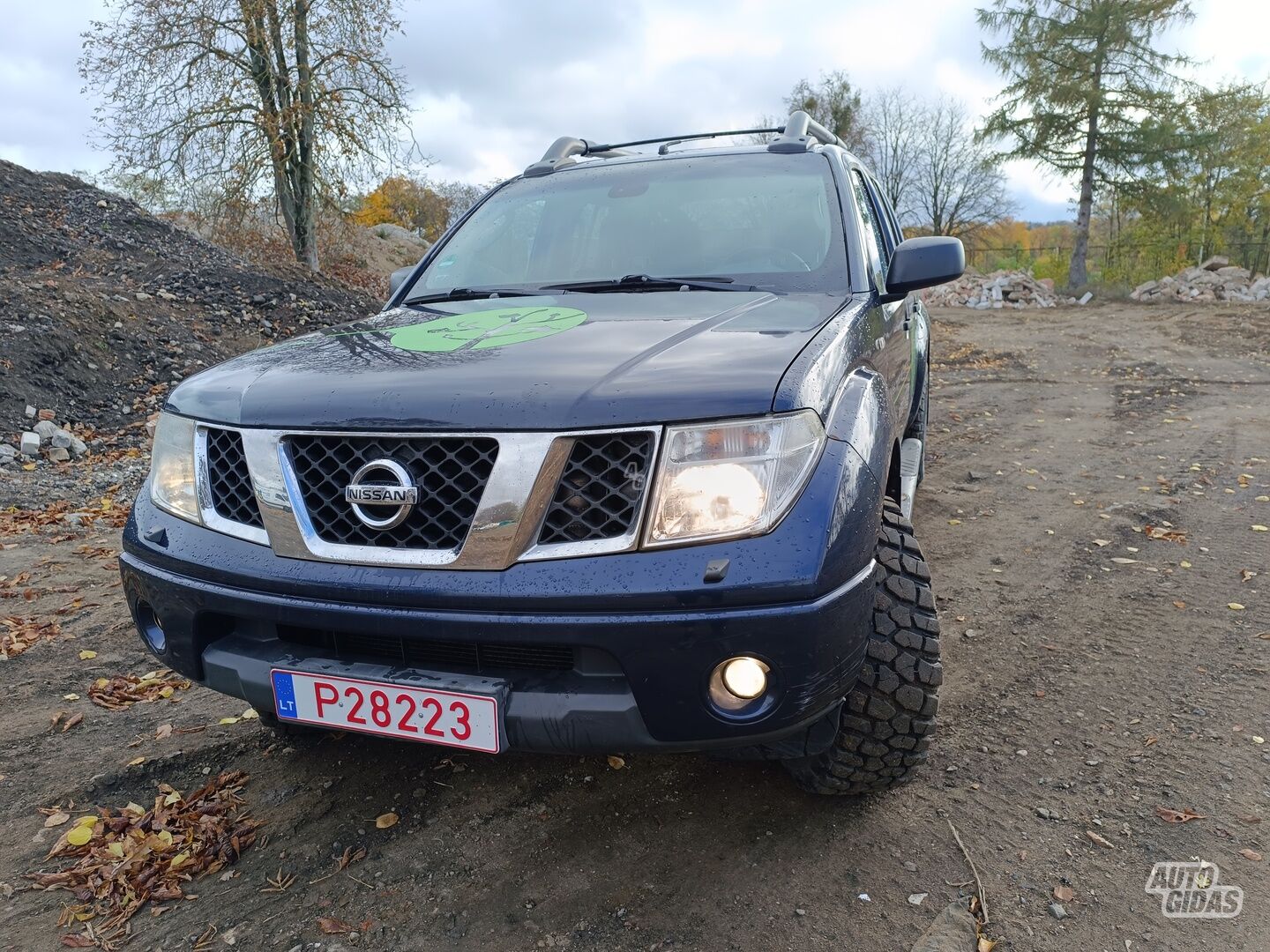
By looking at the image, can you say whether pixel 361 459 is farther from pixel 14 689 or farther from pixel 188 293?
pixel 188 293

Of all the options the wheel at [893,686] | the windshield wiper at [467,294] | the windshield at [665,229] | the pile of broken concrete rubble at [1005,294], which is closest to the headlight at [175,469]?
the windshield wiper at [467,294]

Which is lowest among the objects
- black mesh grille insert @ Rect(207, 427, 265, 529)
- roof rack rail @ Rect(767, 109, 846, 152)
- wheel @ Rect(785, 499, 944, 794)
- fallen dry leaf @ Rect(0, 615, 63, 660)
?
fallen dry leaf @ Rect(0, 615, 63, 660)

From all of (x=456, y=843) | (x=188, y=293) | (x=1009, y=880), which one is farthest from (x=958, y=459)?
(x=188, y=293)

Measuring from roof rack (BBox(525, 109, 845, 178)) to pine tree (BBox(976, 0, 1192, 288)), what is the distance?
2407 cm

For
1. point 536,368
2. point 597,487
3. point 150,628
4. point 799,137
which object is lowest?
point 150,628

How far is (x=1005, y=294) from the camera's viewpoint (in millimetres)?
22266

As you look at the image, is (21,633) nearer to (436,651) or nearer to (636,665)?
(436,651)

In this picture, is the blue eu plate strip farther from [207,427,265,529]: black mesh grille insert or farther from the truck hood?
the truck hood

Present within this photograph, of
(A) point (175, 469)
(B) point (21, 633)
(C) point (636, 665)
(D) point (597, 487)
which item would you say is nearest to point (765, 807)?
(C) point (636, 665)

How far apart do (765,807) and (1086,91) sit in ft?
87.2

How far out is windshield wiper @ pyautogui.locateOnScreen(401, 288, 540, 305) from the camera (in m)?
2.77

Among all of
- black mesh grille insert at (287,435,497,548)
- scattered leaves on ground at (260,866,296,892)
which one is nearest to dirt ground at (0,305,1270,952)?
scattered leaves on ground at (260,866,296,892)

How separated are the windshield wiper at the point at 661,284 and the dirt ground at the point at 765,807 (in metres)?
1.44

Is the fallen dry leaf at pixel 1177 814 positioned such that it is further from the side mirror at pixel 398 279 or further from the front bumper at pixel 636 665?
the side mirror at pixel 398 279
